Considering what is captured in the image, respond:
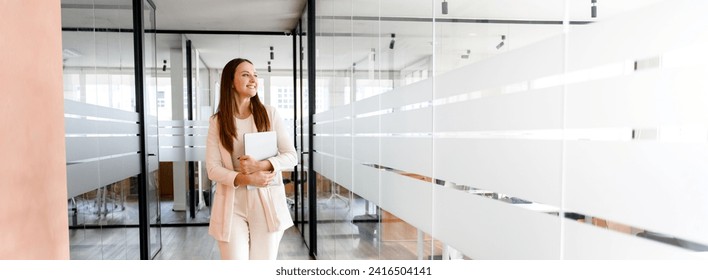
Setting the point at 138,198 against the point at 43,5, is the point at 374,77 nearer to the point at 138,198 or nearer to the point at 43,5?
the point at 43,5

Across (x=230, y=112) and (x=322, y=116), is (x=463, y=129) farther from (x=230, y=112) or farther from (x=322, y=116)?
(x=322, y=116)

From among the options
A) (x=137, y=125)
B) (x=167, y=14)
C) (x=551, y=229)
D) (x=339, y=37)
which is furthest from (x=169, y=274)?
(x=167, y=14)

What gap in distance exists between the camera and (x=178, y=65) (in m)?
5.61

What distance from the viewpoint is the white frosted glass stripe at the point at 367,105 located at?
2.28 metres

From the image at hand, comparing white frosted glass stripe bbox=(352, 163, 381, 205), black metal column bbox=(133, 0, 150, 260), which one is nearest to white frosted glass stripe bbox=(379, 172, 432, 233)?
white frosted glass stripe bbox=(352, 163, 381, 205)

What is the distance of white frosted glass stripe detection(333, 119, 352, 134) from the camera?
2.90 m

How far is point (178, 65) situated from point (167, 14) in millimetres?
748

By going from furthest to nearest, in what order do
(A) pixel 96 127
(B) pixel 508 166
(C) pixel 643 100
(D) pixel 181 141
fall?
(D) pixel 181 141 < (A) pixel 96 127 < (B) pixel 508 166 < (C) pixel 643 100

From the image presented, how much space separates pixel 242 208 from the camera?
2.15m

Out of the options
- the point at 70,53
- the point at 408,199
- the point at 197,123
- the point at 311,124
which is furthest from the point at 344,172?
the point at 197,123

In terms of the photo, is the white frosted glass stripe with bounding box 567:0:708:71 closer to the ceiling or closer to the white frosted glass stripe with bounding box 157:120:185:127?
the ceiling

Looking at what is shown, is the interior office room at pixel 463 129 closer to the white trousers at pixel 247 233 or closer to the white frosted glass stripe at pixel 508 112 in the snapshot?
the white frosted glass stripe at pixel 508 112

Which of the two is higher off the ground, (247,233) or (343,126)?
(343,126)

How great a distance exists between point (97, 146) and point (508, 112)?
2.66 m
